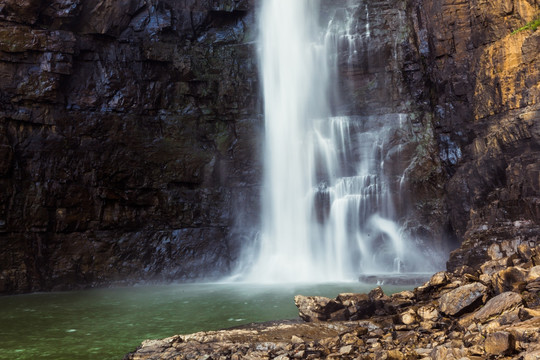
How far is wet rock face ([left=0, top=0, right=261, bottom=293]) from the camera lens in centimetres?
2158

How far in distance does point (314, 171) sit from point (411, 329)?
16654 mm

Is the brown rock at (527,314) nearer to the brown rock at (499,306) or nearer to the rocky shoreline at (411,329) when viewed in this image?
the rocky shoreline at (411,329)

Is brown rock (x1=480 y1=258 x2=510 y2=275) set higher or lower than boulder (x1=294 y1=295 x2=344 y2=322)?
higher

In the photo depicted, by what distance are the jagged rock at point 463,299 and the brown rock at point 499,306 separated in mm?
447

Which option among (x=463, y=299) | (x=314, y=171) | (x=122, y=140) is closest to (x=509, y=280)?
(x=463, y=299)

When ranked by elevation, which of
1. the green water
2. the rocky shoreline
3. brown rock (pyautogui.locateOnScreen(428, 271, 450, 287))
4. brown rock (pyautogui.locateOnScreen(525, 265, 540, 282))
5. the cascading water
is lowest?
the green water

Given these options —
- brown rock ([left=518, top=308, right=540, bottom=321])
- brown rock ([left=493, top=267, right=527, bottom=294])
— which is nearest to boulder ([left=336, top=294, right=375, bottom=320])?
brown rock ([left=493, top=267, right=527, bottom=294])

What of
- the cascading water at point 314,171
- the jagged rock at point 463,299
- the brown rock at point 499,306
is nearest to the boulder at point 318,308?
the jagged rock at point 463,299

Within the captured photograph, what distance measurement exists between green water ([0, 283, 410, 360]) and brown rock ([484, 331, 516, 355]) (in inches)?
236

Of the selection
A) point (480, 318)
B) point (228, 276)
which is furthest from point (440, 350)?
point (228, 276)

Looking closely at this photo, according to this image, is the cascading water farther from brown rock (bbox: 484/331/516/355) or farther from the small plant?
brown rock (bbox: 484/331/516/355)

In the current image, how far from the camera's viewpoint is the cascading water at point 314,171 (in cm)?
2167

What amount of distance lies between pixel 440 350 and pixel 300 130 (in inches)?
781

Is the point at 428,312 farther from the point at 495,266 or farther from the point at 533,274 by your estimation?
the point at 495,266
